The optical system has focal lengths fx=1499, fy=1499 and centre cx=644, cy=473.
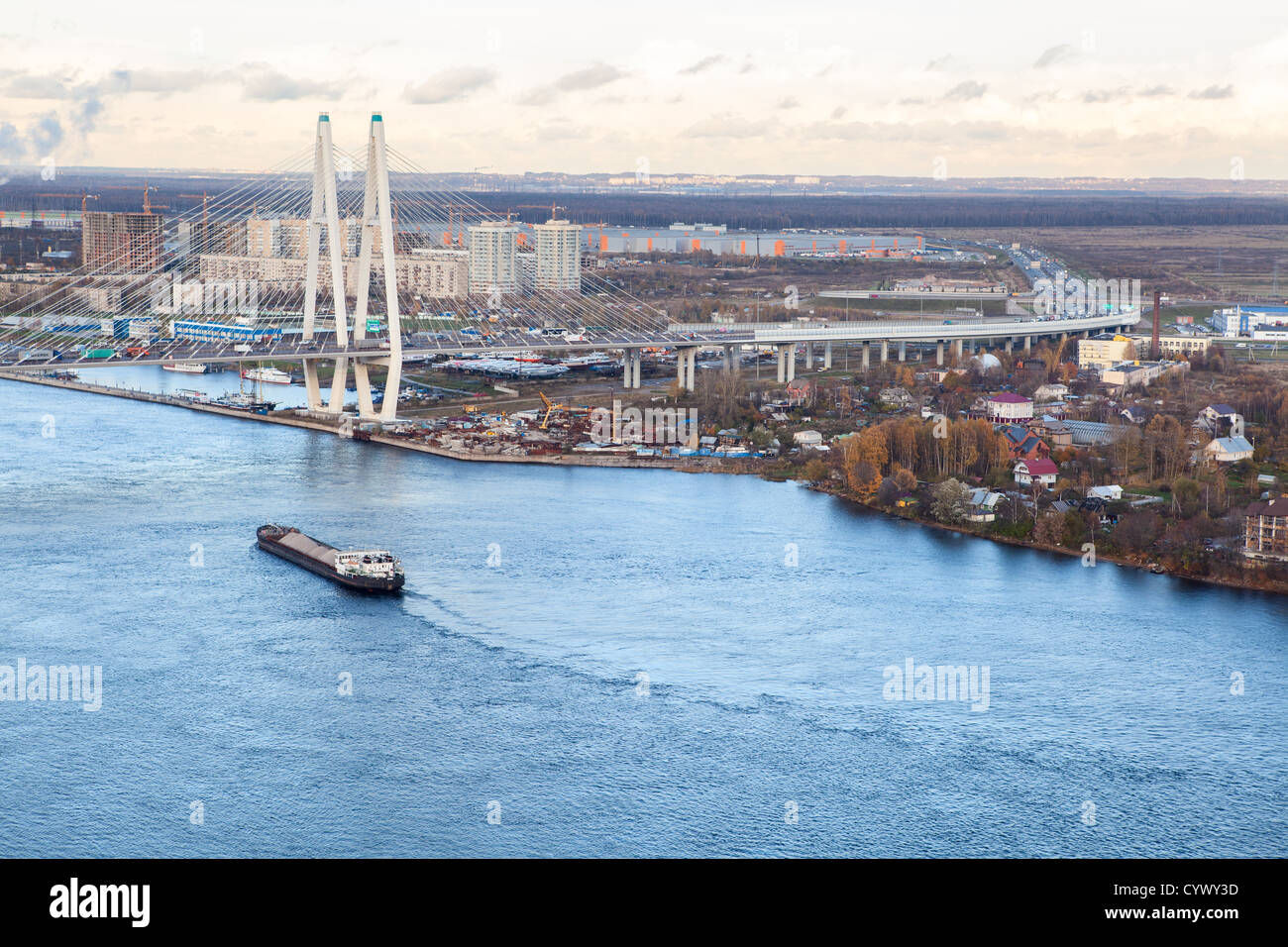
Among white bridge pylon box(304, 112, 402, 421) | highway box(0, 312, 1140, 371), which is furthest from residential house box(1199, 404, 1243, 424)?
white bridge pylon box(304, 112, 402, 421)

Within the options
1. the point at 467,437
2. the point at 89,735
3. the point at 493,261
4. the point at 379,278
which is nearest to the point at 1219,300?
the point at 493,261

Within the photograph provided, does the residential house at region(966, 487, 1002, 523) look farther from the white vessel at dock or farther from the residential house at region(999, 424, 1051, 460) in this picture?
the white vessel at dock

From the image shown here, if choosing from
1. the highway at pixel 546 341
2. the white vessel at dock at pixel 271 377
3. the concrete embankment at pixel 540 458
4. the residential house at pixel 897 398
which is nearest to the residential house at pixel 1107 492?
the concrete embankment at pixel 540 458

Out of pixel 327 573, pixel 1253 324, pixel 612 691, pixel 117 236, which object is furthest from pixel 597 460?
pixel 117 236

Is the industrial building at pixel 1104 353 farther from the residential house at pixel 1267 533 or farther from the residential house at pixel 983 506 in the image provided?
the residential house at pixel 1267 533

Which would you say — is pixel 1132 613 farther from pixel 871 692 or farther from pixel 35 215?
pixel 35 215
